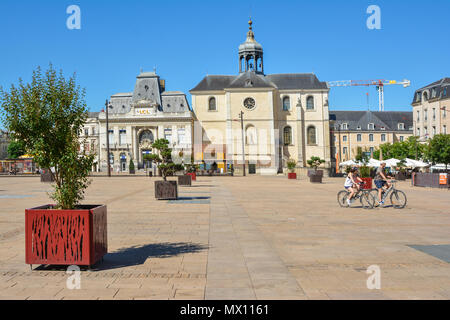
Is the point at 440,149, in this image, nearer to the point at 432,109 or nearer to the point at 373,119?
the point at 432,109

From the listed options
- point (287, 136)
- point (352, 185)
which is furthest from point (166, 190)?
point (287, 136)

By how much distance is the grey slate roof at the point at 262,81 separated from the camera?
2685 inches

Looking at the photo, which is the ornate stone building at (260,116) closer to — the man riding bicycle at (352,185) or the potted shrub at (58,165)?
the man riding bicycle at (352,185)

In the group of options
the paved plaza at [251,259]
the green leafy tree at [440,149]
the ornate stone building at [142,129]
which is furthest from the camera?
the ornate stone building at [142,129]

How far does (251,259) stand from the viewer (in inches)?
266

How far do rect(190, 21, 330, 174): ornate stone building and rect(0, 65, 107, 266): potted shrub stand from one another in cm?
5800

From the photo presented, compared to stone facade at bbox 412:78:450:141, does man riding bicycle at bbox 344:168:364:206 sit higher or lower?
lower

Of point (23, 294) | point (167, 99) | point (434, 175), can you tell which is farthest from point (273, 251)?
point (167, 99)

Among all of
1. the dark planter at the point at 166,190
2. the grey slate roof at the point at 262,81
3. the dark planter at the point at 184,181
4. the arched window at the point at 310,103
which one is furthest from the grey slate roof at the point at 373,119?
the dark planter at the point at 166,190

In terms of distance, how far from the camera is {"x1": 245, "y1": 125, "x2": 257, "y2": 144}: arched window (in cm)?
6719

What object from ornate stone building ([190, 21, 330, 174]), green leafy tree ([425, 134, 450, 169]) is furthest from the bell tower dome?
green leafy tree ([425, 134, 450, 169])

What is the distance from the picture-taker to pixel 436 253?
7129 mm

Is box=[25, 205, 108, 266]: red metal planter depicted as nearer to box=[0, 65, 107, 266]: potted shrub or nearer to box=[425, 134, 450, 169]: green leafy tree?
box=[0, 65, 107, 266]: potted shrub

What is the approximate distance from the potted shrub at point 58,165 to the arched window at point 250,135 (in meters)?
60.4
